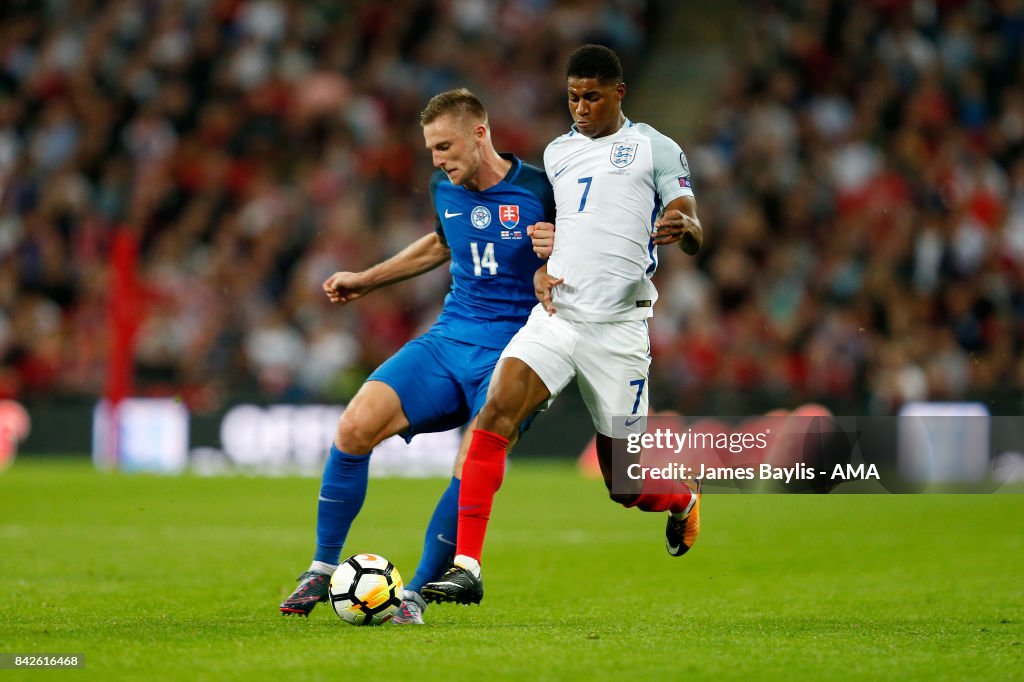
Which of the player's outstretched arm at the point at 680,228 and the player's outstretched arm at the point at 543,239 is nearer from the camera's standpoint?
the player's outstretched arm at the point at 680,228

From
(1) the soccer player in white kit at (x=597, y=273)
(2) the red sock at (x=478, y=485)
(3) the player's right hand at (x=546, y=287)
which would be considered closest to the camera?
(2) the red sock at (x=478, y=485)

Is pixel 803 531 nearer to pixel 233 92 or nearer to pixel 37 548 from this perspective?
pixel 37 548

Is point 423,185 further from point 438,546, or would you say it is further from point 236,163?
point 438,546

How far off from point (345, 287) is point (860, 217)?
11.2 metres

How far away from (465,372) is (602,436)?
2.17ft

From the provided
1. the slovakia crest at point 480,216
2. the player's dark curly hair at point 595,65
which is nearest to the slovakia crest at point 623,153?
the player's dark curly hair at point 595,65

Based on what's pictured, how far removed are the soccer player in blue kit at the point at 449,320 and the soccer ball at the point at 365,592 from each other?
5.0 inches

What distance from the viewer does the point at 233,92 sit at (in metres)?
19.7

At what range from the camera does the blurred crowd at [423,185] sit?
16.3 metres

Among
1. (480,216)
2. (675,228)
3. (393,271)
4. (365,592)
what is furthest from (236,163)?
(675,228)

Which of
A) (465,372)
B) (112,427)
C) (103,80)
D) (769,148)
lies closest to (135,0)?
(103,80)

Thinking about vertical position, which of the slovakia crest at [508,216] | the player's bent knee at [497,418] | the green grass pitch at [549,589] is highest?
the slovakia crest at [508,216]

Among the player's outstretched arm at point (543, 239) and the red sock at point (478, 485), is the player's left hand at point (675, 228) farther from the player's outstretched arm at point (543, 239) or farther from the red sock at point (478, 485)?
the red sock at point (478, 485)

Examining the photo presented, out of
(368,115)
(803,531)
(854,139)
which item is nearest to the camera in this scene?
(803,531)
